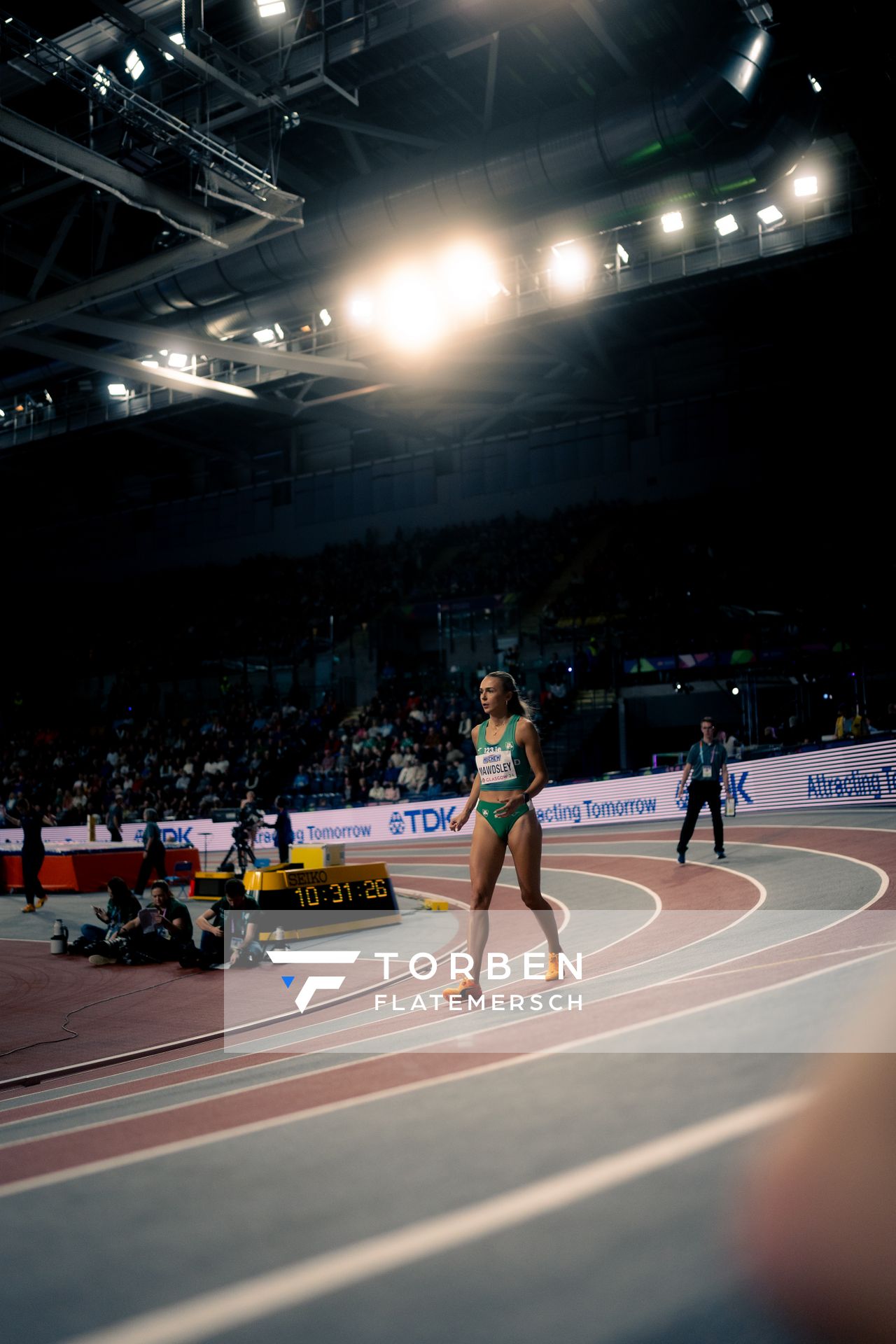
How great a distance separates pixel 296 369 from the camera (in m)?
25.1

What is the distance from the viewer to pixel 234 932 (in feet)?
33.6

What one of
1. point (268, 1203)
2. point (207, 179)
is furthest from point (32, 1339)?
point (207, 179)

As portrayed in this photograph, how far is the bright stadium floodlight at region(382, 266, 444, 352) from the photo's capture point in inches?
931

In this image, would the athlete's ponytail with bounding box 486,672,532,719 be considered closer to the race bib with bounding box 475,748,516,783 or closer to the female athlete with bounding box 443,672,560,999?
the female athlete with bounding box 443,672,560,999

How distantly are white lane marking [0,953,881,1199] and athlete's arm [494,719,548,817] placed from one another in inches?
68.2

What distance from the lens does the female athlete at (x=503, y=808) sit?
5578 mm

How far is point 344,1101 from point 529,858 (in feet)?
7.73

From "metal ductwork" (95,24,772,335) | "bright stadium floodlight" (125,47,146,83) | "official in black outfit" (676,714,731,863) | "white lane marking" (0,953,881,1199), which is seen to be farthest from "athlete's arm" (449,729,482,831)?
"bright stadium floodlight" (125,47,146,83)

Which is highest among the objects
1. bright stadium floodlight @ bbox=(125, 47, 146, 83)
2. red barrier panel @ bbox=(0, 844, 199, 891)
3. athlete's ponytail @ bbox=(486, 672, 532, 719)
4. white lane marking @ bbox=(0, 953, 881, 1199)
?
bright stadium floodlight @ bbox=(125, 47, 146, 83)

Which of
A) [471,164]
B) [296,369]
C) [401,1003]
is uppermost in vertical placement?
[471,164]

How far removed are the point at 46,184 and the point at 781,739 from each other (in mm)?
20360

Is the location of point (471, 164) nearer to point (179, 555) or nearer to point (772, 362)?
point (772, 362)

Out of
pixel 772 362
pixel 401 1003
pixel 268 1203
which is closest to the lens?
pixel 268 1203

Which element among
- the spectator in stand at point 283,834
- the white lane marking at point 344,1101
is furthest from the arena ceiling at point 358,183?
the white lane marking at point 344,1101
